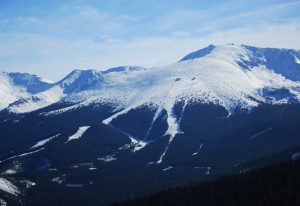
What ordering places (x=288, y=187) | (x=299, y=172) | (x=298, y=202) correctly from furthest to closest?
(x=299, y=172)
(x=288, y=187)
(x=298, y=202)

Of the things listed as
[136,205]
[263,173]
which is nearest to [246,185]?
[263,173]

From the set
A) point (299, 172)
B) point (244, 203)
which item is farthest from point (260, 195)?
point (299, 172)

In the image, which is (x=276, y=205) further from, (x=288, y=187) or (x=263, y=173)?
(x=263, y=173)

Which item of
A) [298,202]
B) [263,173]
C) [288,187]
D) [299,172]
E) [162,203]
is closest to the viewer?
[298,202]

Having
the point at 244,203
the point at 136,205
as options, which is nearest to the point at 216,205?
the point at 244,203

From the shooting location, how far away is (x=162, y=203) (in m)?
190

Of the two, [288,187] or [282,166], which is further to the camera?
[282,166]

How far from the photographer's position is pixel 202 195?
586 feet

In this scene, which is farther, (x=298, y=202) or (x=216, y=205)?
(x=216, y=205)

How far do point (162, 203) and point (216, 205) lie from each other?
1232 inches

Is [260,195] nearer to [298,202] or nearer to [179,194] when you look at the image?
[298,202]

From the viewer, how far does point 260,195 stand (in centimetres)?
15638

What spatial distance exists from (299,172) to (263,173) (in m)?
14.0

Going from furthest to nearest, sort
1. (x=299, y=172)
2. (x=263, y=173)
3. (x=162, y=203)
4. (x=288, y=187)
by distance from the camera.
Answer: (x=162, y=203), (x=263, y=173), (x=299, y=172), (x=288, y=187)
